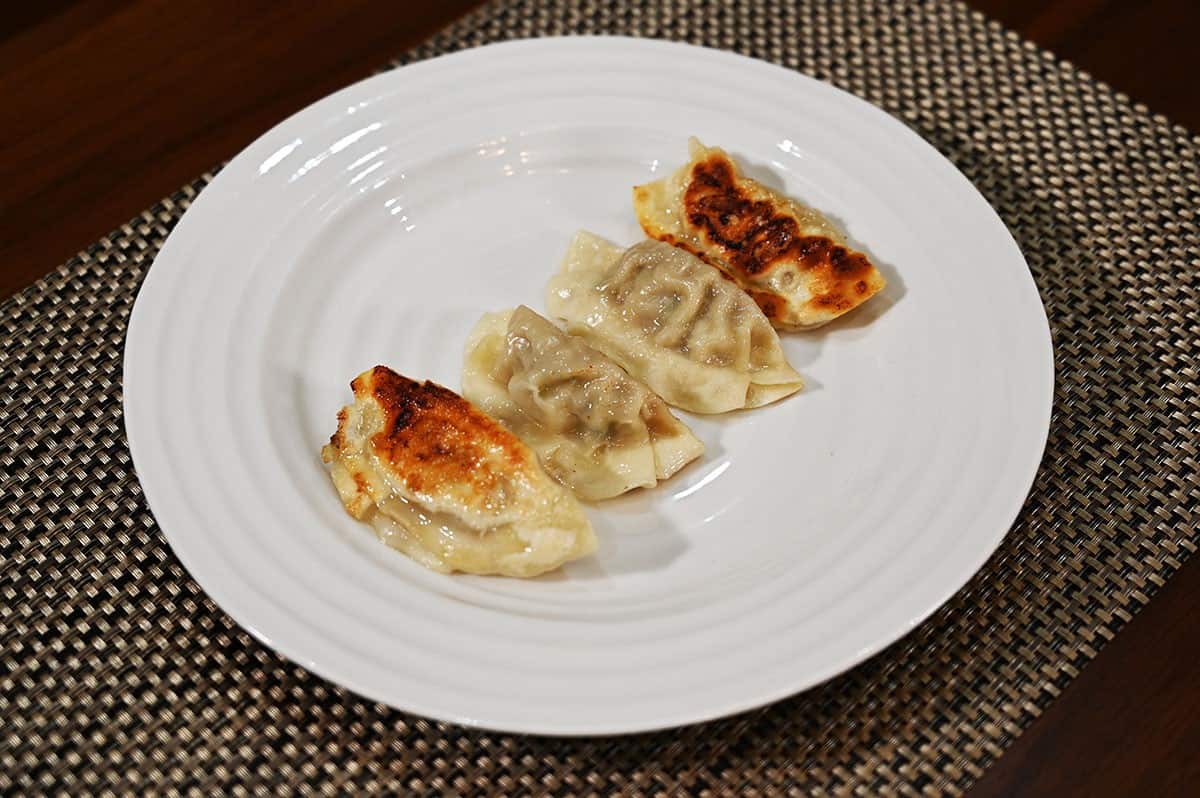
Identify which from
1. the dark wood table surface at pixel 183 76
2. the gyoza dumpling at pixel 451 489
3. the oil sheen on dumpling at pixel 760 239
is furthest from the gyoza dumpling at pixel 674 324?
the dark wood table surface at pixel 183 76

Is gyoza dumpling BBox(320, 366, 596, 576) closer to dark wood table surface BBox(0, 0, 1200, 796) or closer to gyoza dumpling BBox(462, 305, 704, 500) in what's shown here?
gyoza dumpling BBox(462, 305, 704, 500)

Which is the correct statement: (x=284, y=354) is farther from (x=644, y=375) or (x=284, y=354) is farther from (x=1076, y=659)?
(x=1076, y=659)

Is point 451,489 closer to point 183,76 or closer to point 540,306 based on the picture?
point 540,306

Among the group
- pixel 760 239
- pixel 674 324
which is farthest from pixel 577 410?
pixel 760 239

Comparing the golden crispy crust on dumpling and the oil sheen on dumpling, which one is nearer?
the golden crispy crust on dumpling

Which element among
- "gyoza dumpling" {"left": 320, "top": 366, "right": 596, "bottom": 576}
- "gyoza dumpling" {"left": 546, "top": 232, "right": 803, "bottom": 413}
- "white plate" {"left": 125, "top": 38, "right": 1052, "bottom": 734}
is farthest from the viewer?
"gyoza dumpling" {"left": 546, "top": 232, "right": 803, "bottom": 413}

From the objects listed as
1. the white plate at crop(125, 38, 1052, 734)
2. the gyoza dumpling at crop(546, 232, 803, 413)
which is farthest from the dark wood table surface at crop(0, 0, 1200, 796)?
the gyoza dumpling at crop(546, 232, 803, 413)

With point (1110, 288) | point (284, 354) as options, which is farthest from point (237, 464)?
point (1110, 288)
